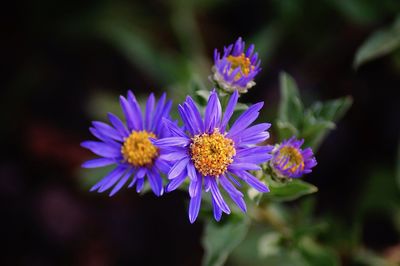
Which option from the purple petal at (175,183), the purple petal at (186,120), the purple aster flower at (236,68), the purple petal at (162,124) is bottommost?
the purple petal at (175,183)

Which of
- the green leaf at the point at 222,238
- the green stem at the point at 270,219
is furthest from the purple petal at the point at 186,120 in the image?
the green stem at the point at 270,219

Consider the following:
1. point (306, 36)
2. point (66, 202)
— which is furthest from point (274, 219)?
point (66, 202)

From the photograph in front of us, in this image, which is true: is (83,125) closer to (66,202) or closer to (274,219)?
(66,202)

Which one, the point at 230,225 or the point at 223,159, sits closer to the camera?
the point at 223,159

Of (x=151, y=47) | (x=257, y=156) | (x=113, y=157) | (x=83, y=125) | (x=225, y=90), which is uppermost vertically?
(x=151, y=47)

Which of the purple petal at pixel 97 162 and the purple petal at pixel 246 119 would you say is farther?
the purple petal at pixel 97 162

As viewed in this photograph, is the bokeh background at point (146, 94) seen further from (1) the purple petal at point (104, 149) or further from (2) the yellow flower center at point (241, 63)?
(2) the yellow flower center at point (241, 63)

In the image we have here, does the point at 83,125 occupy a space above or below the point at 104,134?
above
